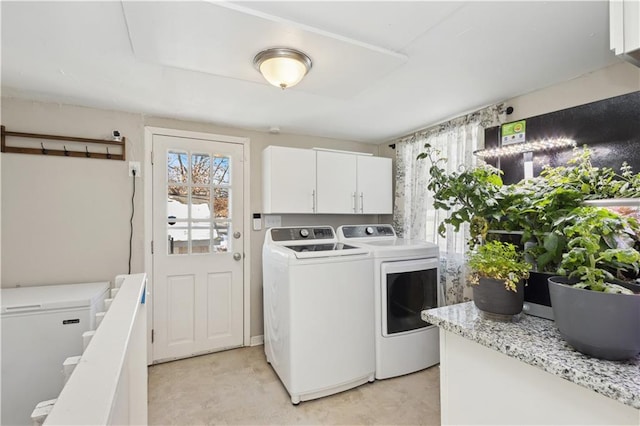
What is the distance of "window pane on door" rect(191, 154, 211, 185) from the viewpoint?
2.83 metres

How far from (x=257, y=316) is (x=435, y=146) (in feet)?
8.03

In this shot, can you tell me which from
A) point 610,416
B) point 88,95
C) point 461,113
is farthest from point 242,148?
point 610,416

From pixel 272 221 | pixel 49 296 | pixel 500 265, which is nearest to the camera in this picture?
pixel 500 265

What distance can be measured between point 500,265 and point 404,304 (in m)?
1.50

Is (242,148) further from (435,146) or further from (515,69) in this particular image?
(515,69)

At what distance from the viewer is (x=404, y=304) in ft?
8.05

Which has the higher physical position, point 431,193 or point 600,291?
point 431,193

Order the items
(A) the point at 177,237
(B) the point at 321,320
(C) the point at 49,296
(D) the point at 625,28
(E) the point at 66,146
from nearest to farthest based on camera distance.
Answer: (D) the point at 625,28, (C) the point at 49,296, (B) the point at 321,320, (E) the point at 66,146, (A) the point at 177,237

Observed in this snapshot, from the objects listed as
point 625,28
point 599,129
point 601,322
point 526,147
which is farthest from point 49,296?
point 599,129

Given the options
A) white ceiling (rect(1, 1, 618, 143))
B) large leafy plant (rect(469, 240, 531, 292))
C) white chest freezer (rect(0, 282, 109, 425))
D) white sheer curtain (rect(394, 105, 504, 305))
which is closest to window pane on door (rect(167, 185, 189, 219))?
white ceiling (rect(1, 1, 618, 143))

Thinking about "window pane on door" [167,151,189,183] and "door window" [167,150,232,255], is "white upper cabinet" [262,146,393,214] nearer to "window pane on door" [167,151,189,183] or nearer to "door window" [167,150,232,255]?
"door window" [167,150,232,255]

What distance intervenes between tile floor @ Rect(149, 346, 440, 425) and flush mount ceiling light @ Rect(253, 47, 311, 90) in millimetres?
2076

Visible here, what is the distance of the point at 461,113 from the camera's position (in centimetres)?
258

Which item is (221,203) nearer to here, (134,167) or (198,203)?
(198,203)
